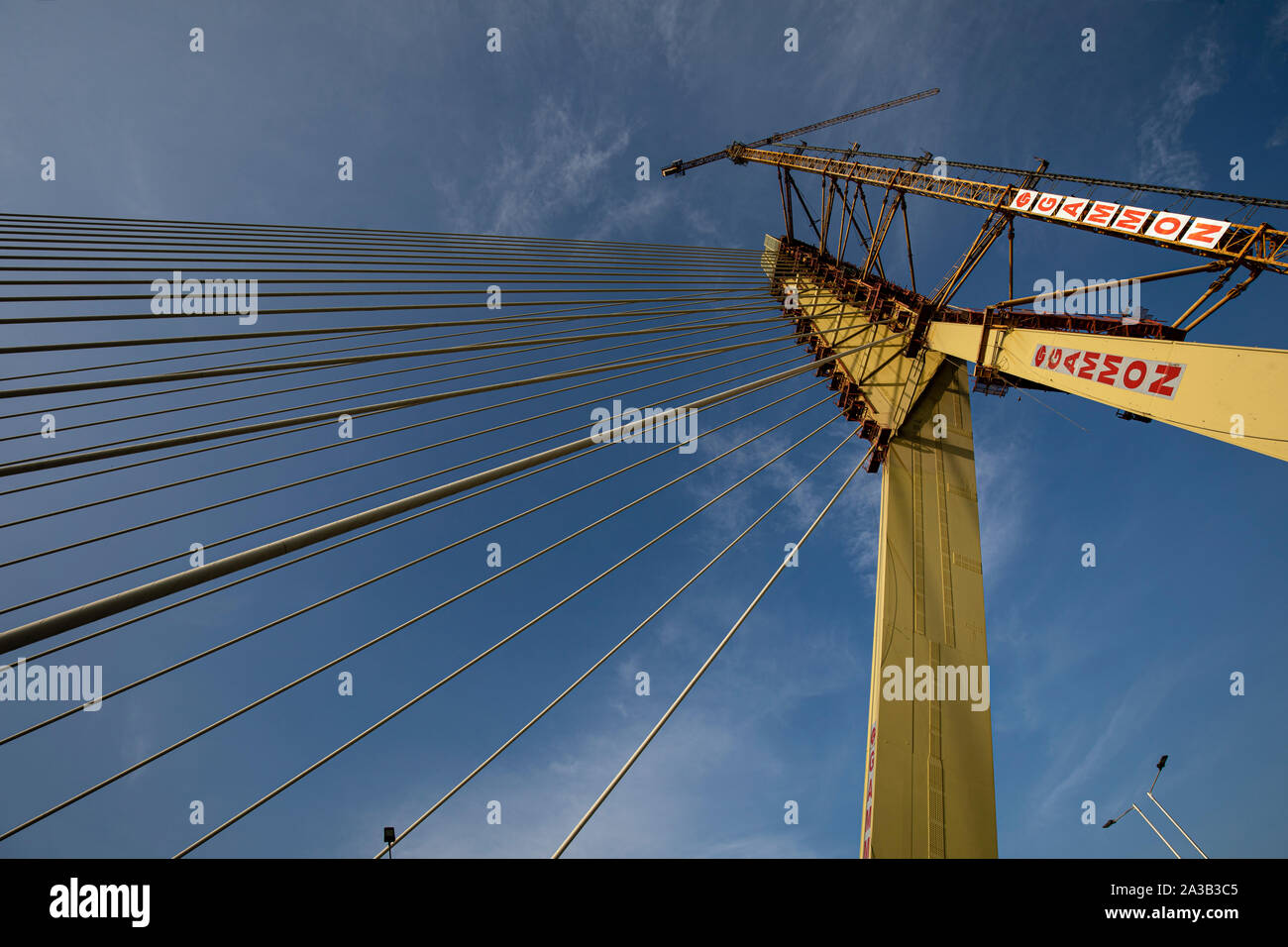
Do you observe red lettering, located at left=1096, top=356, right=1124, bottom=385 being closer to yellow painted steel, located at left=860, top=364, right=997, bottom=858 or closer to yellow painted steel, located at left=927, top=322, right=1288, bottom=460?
yellow painted steel, located at left=927, top=322, right=1288, bottom=460

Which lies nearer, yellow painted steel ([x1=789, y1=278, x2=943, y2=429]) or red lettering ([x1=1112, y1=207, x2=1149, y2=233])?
red lettering ([x1=1112, y1=207, x2=1149, y2=233])

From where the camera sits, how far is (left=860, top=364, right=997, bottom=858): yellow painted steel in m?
7.77

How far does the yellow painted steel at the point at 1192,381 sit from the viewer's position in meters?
5.54

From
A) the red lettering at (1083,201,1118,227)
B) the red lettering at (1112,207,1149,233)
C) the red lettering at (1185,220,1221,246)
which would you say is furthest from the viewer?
the red lettering at (1083,201,1118,227)

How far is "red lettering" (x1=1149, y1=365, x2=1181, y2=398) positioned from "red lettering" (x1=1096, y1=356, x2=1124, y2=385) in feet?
2.05

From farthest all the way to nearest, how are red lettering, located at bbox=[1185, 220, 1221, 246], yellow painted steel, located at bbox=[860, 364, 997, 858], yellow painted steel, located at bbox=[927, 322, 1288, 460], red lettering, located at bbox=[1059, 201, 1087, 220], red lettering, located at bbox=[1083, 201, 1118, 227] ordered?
red lettering, located at bbox=[1059, 201, 1087, 220] → red lettering, located at bbox=[1083, 201, 1118, 227] → red lettering, located at bbox=[1185, 220, 1221, 246] → yellow painted steel, located at bbox=[860, 364, 997, 858] → yellow painted steel, located at bbox=[927, 322, 1288, 460]

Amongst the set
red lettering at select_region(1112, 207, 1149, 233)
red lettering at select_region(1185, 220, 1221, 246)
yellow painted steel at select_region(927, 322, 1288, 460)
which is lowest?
yellow painted steel at select_region(927, 322, 1288, 460)

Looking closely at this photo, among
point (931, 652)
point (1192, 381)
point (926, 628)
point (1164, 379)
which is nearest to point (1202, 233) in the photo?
point (1164, 379)

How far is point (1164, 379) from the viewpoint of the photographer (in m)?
6.81

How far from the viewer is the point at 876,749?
26.3 feet

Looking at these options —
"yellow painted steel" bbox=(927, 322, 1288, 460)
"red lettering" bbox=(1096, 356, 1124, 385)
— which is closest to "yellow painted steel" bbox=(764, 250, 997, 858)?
"yellow painted steel" bbox=(927, 322, 1288, 460)
